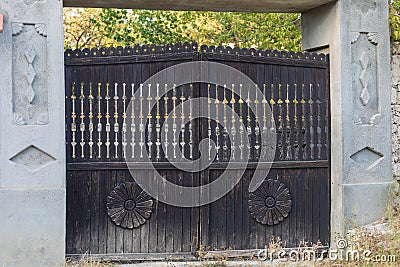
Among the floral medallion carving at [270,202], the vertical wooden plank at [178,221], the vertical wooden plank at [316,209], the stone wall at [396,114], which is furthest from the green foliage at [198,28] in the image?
the vertical wooden plank at [178,221]

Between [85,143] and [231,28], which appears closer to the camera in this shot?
[85,143]

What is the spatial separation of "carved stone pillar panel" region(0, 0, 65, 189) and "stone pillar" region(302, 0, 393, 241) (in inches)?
125

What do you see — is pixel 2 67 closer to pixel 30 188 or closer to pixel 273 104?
pixel 30 188

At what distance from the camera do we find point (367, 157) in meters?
8.16

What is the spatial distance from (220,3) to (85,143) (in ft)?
7.65

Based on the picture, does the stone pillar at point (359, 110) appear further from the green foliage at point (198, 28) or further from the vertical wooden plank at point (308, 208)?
the green foliage at point (198, 28)

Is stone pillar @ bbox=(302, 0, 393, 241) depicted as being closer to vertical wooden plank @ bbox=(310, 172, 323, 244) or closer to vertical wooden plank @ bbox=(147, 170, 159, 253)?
vertical wooden plank @ bbox=(310, 172, 323, 244)

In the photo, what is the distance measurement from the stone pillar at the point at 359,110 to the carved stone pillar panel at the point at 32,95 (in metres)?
3.18

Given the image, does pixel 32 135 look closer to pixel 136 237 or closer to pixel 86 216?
pixel 86 216

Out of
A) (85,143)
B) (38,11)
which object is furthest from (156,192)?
(38,11)

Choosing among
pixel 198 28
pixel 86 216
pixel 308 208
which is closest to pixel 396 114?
pixel 308 208

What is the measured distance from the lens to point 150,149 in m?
7.70

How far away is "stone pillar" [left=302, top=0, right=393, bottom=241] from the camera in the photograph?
8.00m

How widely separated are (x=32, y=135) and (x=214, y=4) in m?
2.75
